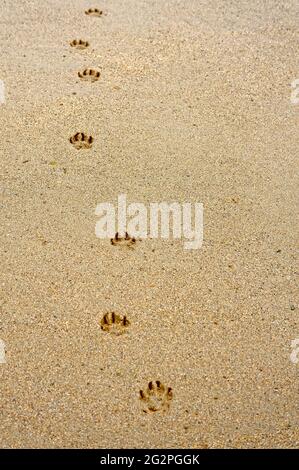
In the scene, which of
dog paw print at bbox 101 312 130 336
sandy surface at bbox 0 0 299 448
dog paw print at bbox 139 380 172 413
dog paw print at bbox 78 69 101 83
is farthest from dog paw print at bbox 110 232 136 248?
dog paw print at bbox 78 69 101 83

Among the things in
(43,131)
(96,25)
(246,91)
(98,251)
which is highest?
(96,25)

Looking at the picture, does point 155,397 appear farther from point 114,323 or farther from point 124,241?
point 124,241

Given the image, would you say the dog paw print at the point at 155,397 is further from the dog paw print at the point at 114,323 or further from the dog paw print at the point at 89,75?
the dog paw print at the point at 89,75

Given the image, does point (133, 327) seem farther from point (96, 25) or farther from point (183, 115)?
point (96, 25)

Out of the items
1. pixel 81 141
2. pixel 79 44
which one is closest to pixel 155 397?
pixel 81 141

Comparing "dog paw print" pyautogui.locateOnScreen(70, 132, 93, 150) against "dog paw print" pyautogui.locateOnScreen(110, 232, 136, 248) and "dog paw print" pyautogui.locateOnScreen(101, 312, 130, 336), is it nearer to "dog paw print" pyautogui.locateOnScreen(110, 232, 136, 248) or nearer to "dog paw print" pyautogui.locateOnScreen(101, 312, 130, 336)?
"dog paw print" pyautogui.locateOnScreen(110, 232, 136, 248)

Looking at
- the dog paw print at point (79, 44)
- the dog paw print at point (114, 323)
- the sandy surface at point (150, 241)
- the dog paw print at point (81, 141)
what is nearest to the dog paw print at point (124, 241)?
the sandy surface at point (150, 241)
